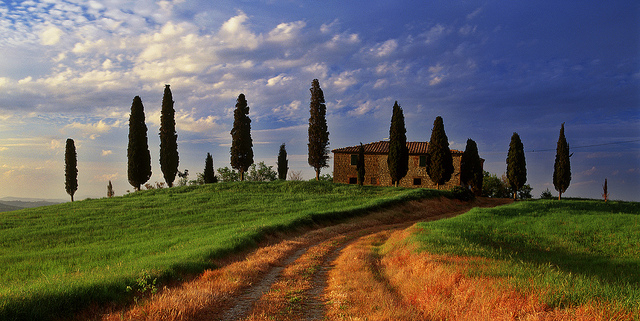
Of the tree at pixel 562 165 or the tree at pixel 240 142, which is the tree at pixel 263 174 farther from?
the tree at pixel 562 165

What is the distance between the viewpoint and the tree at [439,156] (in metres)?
51.0

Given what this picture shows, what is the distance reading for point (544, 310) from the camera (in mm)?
6305

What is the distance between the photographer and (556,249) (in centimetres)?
1711

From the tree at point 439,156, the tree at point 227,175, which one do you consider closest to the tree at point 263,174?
the tree at point 227,175

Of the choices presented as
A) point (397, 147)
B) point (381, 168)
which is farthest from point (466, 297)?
point (381, 168)

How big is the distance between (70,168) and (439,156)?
196ft

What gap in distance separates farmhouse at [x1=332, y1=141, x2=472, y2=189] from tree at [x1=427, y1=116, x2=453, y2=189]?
550 cm

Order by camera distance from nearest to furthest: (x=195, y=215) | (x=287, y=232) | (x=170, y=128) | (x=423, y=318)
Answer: (x=423, y=318)
(x=287, y=232)
(x=195, y=215)
(x=170, y=128)

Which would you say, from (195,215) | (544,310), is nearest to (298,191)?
(195,215)

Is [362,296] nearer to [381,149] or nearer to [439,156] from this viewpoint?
[439,156]

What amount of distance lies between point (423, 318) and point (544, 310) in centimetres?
218

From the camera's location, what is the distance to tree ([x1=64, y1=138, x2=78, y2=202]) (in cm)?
5662

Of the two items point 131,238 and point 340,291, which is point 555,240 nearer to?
point 340,291

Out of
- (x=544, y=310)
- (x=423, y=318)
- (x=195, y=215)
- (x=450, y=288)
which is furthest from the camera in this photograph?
→ (x=195, y=215)
